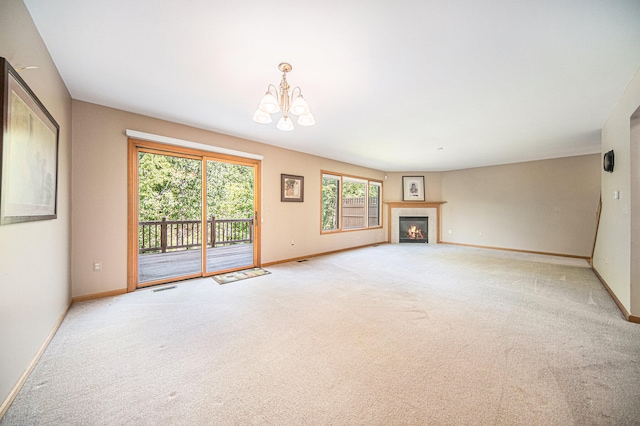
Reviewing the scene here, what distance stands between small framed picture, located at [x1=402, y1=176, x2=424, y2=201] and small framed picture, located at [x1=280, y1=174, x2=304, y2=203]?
4.24 metres

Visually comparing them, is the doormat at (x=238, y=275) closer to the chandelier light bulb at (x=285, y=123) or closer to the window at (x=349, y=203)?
the window at (x=349, y=203)

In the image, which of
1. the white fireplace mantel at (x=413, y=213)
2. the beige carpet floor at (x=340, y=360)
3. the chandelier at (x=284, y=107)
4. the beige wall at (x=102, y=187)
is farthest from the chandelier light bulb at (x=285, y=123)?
the white fireplace mantel at (x=413, y=213)

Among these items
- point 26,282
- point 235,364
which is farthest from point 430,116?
point 26,282

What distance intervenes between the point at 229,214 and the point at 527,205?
7.82 m

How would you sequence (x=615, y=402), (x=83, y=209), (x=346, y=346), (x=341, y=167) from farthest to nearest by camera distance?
(x=341, y=167) → (x=83, y=209) → (x=346, y=346) → (x=615, y=402)

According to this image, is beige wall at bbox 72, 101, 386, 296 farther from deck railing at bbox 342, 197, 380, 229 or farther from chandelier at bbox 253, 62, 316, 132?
deck railing at bbox 342, 197, 380, 229

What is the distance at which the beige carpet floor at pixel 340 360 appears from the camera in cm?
141

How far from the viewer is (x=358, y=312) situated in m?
2.77

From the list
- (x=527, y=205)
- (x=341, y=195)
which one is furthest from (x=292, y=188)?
(x=527, y=205)

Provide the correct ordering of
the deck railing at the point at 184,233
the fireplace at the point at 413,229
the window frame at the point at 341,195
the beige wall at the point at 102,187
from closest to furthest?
the beige wall at the point at 102,187 → the deck railing at the point at 184,233 → the window frame at the point at 341,195 → the fireplace at the point at 413,229

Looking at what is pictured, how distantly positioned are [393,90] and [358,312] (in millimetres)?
2474

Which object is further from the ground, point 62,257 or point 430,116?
point 430,116

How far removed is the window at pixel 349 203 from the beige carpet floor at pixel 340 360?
327 centimetres

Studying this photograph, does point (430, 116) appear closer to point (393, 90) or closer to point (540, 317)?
point (393, 90)
